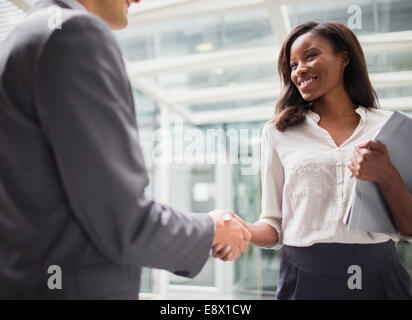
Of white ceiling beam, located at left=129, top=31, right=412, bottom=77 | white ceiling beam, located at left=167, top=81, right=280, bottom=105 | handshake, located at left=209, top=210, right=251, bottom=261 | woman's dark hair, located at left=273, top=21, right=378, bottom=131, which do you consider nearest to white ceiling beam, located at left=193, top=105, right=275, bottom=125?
white ceiling beam, located at left=167, top=81, right=280, bottom=105

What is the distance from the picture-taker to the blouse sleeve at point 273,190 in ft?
5.18

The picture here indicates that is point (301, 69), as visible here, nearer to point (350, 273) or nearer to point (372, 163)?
point (372, 163)

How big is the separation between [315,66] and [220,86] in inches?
209

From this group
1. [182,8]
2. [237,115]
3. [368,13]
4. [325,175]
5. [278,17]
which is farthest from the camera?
[237,115]

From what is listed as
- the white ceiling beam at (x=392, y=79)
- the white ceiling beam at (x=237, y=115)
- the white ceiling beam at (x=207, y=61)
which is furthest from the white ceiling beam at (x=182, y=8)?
the white ceiling beam at (x=237, y=115)

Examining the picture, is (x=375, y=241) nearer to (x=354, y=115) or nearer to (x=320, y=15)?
(x=354, y=115)

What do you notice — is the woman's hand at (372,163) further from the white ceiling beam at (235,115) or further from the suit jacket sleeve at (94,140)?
the white ceiling beam at (235,115)

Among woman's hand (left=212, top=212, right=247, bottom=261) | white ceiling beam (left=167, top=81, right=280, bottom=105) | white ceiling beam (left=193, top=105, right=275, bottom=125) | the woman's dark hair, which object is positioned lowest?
white ceiling beam (left=193, top=105, right=275, bottom=125)

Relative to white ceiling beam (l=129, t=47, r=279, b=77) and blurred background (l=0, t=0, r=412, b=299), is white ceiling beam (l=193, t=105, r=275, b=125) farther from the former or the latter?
white ceiling beam (l=129, t=47, r=279, b=77)

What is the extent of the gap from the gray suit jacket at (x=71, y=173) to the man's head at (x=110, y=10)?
0.37m

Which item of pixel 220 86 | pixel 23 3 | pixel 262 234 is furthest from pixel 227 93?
pixel 262 234

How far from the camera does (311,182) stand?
143cm

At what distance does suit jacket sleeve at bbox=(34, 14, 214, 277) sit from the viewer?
33.1 inches
